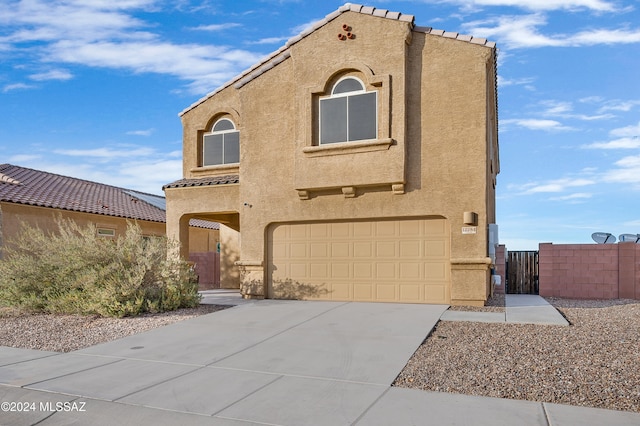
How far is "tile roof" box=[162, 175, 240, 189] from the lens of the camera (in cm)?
1617

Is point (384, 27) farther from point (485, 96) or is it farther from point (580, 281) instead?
point (580, 281)

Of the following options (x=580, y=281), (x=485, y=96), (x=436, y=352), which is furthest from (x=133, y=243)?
(x=580, y=281)

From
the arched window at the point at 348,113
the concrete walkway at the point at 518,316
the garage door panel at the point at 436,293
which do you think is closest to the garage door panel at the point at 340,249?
the garage door panel at the point at 436,293

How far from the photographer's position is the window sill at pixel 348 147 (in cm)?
1301

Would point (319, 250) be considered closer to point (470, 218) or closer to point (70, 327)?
point (470, 218)

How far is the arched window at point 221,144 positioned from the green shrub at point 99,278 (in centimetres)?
516

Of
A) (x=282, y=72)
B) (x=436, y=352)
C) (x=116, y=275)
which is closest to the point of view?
(x=436, y=352)

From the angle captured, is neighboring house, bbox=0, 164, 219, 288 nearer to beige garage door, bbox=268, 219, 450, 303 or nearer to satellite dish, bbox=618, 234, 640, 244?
beige garage door, bbox=268, 219, 450, 303

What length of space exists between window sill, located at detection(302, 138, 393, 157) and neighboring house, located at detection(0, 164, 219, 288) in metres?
6.94

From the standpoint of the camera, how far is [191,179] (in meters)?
17.7

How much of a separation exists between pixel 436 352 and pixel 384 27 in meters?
9.01

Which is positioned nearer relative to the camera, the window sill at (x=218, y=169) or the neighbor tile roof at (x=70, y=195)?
the window sill at (x=218, y=169)

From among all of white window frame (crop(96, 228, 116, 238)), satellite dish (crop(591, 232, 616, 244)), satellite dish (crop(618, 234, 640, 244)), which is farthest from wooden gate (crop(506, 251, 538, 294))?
white window frame (crop(96, 228, 116, 238))

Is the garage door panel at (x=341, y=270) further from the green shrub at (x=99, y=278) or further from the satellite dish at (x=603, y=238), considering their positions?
the satellite dish at (x=603, y=238)
